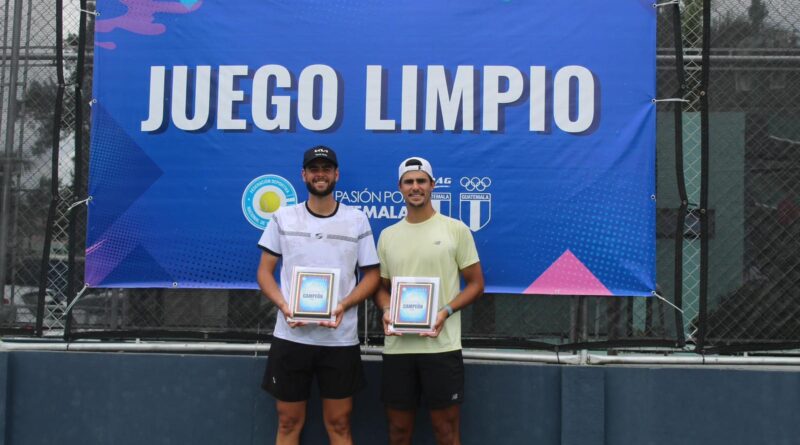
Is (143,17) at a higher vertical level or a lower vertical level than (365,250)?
higher

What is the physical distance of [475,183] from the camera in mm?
4359

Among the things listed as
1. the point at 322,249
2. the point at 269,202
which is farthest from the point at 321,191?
the point at 269,202

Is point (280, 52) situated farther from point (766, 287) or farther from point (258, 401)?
point (766, 287)

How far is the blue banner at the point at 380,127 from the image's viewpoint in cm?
431

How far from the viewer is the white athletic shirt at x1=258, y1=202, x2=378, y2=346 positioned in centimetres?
393

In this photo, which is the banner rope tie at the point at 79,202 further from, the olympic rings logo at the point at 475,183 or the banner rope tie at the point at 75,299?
the olympic rings logo at the point at 475,183

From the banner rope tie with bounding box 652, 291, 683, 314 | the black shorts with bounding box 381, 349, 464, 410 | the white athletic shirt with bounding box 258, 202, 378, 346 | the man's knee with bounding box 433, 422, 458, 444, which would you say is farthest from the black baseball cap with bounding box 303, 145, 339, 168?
the banner rope tie with bounding box 652, 291, 683, 314

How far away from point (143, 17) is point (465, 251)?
2.46 meters

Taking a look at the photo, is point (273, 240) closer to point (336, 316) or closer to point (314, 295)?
point (314, 295)

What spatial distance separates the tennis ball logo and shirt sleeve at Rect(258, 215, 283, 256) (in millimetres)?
412

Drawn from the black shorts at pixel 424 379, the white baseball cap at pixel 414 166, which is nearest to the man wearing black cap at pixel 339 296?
the black shorts at pixel 424 379

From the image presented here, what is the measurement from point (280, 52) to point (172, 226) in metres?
1.23

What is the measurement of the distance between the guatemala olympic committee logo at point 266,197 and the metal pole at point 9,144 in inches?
60.2

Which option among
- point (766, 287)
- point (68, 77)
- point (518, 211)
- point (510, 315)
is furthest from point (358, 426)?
point (68, 77)
